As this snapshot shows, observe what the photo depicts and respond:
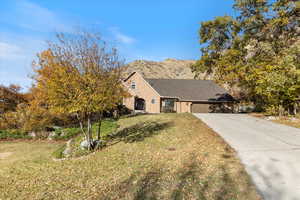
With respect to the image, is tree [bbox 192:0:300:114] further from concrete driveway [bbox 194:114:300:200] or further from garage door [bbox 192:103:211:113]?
concrete driveway [bbox 194:114:300:200]

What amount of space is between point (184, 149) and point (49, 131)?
42.3 ft

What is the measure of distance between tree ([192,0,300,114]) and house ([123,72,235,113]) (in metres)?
4.01

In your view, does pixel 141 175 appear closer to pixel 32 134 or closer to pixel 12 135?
pixel 32 134

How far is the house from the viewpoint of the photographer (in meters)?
22.6

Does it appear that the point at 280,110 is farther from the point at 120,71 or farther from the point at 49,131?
the point at 49,131

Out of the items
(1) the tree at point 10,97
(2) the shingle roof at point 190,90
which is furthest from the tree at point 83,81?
(2) the shingle roof at point 190,90

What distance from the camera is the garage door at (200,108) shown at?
22.7 metres

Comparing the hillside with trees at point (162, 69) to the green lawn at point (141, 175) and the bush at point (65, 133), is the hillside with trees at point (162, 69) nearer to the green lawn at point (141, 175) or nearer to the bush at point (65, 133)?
the bush at point (65, 133)

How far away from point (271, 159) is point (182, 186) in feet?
11.9

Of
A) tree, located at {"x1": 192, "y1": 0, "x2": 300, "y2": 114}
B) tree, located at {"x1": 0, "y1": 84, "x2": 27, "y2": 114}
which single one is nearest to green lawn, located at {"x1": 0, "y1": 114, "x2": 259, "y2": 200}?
tree, located at {"x1": 192, "y1": 0, "x2": 300, "y2": 114}

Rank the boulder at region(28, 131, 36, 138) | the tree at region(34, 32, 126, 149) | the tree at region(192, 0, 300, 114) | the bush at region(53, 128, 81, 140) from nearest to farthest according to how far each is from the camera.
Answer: the tree at region(34, 32, 126, 149) < the tree at region(192, 0, 300, 114) < the bush at region(53, 128, 81, 140) < the boulder at region(28, 131, 36, 138)

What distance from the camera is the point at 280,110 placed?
1416cm

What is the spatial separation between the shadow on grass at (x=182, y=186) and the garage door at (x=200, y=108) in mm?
17676

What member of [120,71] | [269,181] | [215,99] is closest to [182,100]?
[215,99]
